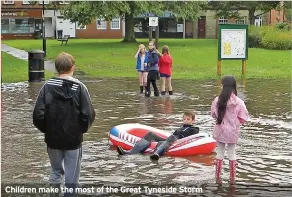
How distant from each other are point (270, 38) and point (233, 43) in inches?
836

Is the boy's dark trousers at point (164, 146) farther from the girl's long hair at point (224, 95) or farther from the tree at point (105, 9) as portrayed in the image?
the tree at point (105, 9)

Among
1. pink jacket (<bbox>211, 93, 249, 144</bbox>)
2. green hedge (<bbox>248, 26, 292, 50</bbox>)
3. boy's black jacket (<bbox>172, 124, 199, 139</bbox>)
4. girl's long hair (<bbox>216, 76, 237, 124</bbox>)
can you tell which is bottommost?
boy's black jacket (<bbox>172, 124, 199, 139</bbox>)

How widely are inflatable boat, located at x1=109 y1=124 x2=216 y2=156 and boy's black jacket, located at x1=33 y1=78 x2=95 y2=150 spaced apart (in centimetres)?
354

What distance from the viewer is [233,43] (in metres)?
25.1

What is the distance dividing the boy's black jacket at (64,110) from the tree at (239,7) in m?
51.4

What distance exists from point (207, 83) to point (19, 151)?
43.4 feet

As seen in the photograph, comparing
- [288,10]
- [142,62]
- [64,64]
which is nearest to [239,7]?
[288,10]

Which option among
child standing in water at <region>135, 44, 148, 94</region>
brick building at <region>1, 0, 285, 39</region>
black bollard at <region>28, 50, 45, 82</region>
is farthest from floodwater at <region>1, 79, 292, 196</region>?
brick building at <region>1, 0, 285, 39</region>

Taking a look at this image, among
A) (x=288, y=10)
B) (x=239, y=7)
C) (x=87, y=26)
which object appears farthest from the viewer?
(x=87, y=26)

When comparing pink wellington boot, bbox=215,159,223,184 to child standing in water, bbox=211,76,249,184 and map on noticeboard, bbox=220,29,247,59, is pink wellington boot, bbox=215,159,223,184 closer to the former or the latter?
child standing in water, bbox=211,76,249,184

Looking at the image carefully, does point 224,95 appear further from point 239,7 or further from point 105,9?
point 239,7

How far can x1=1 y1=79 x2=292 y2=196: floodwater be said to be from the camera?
8180 mm

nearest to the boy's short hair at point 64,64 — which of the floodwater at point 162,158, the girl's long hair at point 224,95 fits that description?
the floodwater at point 162,158

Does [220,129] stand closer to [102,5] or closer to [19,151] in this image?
[19,151]
